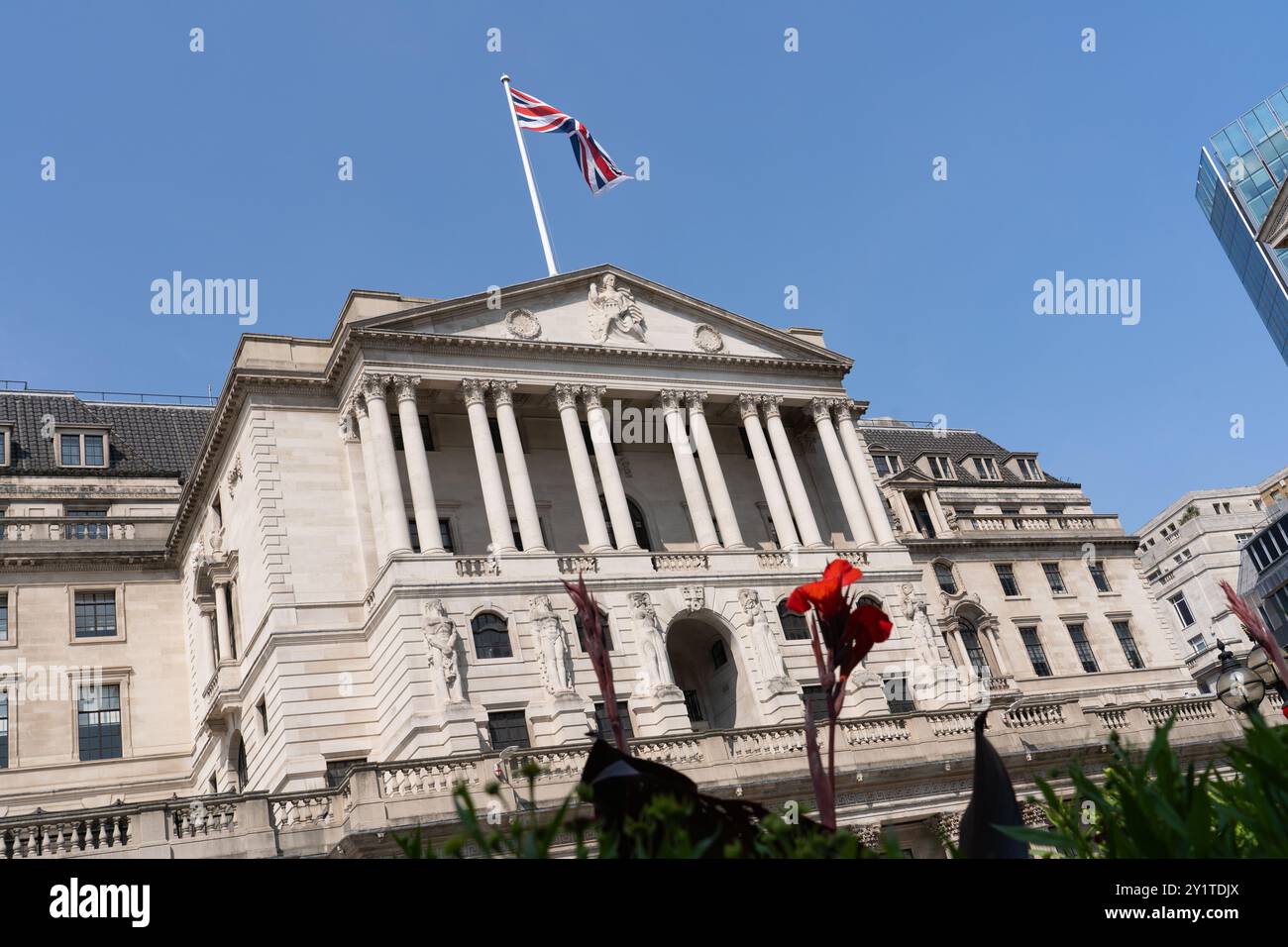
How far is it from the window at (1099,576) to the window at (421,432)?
4032 cm

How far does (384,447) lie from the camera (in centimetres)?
3884

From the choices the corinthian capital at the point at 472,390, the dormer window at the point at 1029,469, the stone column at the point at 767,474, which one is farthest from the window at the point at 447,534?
the dormer window at the point at 1029,469

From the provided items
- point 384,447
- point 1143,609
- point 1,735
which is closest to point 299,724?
point 384,447

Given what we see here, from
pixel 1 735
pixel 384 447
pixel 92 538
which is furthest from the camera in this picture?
pixel 92 538

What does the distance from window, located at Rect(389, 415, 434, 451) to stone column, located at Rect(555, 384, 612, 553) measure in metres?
5.26

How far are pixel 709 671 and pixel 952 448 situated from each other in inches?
1618

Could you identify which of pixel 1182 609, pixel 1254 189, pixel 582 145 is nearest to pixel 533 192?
pixel 582 145

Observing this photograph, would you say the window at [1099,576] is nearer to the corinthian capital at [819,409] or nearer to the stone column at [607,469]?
the corinthian capital at [819,409]

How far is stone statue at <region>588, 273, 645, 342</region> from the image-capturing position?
44.7m

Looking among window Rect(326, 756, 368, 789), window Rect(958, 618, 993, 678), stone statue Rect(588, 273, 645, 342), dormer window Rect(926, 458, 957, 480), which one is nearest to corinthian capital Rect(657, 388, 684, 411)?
stone statue Rect(588, 273, 645, 342)
